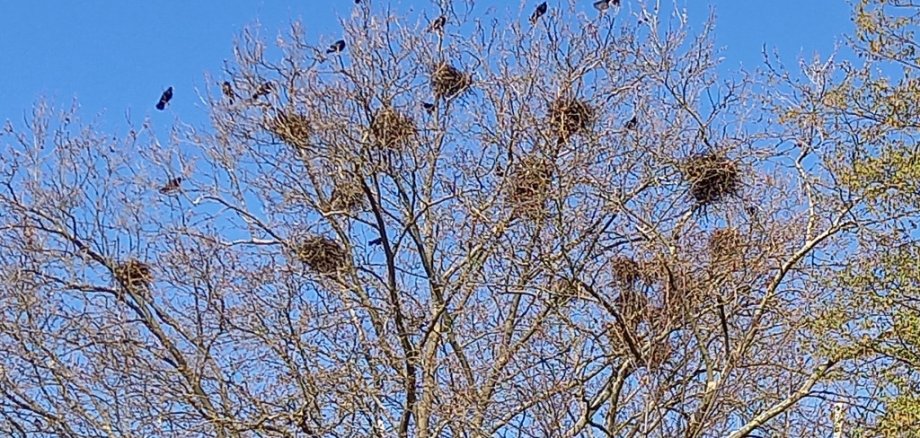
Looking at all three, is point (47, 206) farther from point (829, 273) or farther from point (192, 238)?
point (829, 273)

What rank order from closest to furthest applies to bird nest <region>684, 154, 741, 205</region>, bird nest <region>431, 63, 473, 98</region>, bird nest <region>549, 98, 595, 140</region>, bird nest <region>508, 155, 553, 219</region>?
bird nest <region>684, 154, 741, 205</region> < bird nest <region>508, 155, 553, 219</region> < bird nest <region>549, 98, 595, 140</region> < bird nest <region>431, 63, 473, 98</region>

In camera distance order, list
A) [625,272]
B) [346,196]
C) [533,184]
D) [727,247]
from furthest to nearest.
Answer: [346,196] < [533,184] < [625,272] < [727,247]

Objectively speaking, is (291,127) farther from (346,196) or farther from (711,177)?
(711,177)

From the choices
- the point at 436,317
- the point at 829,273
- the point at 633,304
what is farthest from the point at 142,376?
the point at 829,273

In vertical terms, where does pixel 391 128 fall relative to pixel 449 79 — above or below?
below

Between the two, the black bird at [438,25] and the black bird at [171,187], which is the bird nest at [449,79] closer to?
the black bird at [438,25]

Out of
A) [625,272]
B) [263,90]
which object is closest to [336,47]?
[263,90]

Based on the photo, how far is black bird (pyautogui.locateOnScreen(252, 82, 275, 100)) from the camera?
6.81 metres

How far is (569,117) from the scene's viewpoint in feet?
21.7

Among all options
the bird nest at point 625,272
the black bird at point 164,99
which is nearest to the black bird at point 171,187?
the black bird at point 164,99

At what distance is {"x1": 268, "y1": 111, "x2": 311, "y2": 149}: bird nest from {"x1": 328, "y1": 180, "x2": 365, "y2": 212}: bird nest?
1.27 ft

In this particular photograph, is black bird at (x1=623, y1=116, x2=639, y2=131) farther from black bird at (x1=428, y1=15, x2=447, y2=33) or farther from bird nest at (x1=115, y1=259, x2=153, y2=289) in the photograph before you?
bird nest at (x1=115, y1=259, x2=153, y2=289)

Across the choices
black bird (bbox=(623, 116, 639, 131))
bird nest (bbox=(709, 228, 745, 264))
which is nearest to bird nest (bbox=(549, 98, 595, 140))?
black bird (bbox=(623, 116, 639, 131))

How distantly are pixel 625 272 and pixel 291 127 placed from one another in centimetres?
243
